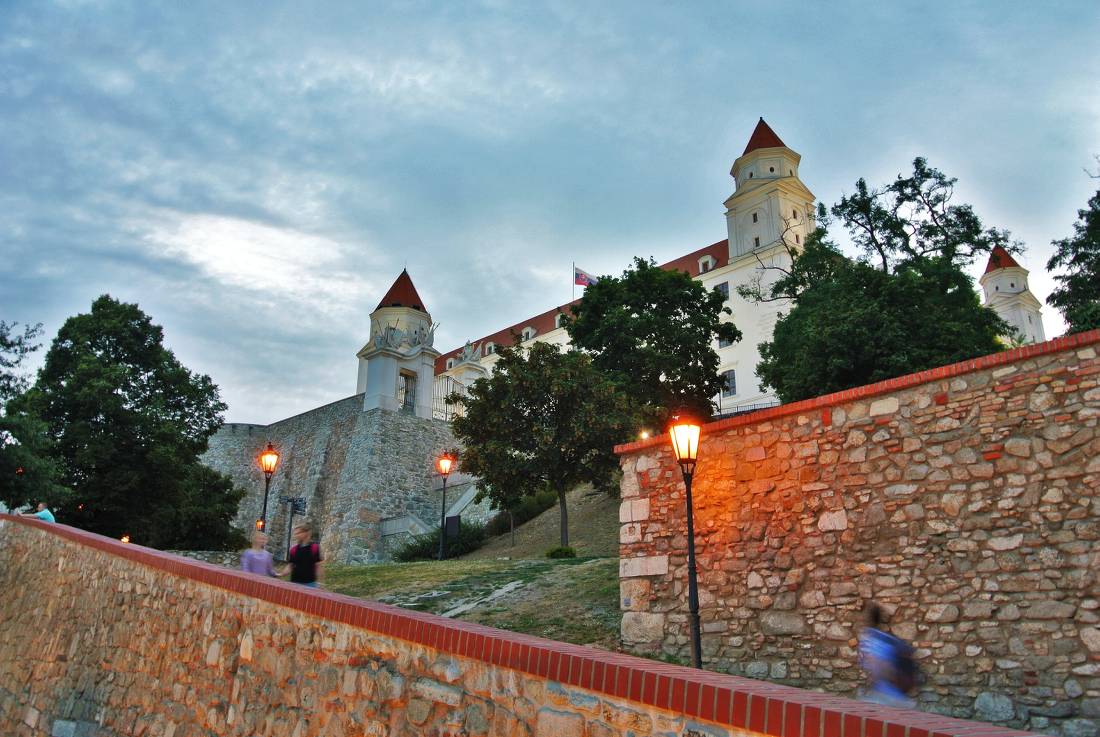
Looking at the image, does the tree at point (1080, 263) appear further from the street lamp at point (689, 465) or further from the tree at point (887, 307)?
the street lamp at point (689, 465)

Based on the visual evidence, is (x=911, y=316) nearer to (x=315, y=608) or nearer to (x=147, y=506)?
(x=315, y=608)

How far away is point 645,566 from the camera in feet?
31.4

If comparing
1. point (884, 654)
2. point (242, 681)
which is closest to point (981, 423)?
point (884, 654)

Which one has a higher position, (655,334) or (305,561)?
(655,334)

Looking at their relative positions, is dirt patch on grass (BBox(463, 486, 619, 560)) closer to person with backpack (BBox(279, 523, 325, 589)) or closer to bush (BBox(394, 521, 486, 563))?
bush (BBox(394, 521, 486, 563))

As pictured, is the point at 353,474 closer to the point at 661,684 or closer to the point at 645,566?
the point at 645,566

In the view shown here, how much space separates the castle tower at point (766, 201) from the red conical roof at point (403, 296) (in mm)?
22540

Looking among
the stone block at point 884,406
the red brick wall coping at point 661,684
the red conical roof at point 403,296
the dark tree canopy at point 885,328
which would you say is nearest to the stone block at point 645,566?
the stone block at point 884,406

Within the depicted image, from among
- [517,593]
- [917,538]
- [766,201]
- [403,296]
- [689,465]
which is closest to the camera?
[917,538]

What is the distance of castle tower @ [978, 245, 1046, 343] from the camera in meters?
61.5

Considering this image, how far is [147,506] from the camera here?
2398 centimetres

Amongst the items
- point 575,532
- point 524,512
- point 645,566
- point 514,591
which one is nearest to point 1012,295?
point 524,512

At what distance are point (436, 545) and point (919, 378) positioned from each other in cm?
2064

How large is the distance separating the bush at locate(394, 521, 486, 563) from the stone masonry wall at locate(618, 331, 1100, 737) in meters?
17.0
